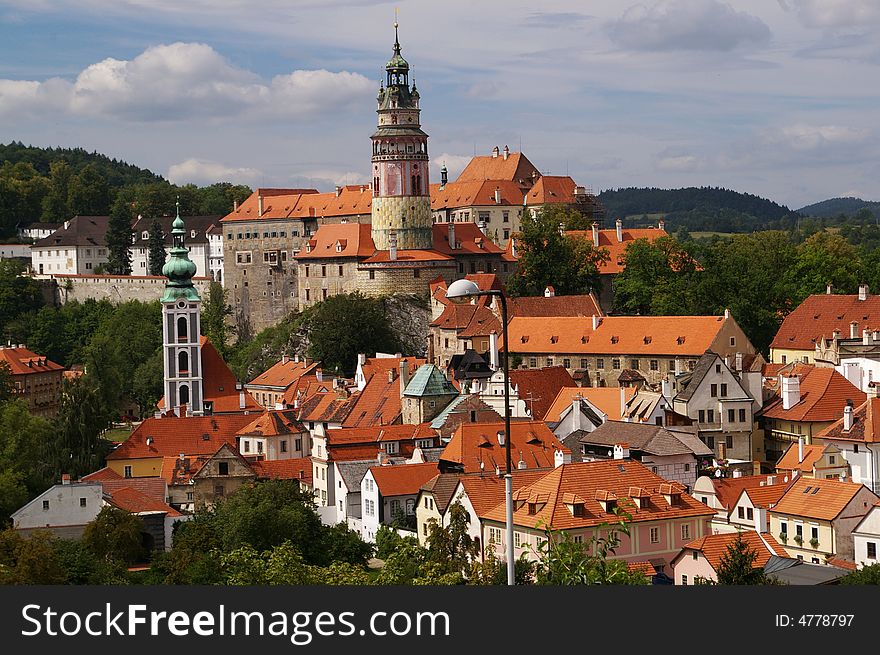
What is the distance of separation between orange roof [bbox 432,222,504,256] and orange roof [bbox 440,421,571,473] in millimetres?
37105

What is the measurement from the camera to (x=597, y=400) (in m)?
58.3

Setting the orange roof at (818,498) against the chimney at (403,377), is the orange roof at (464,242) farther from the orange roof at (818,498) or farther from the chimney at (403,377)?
the orange roof at (818,498)

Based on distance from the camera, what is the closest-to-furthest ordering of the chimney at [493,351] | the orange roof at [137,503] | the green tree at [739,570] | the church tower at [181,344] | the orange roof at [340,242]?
the green tree at [739,570]
the orange roof at [137,503]
the chimney at [493,351]
the church tower at [181,344]
the orange roof at [340,242]

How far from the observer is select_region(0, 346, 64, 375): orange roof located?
271 ft

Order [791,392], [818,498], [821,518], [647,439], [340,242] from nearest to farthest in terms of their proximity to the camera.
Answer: [821,518]
[818,498]
[647,439]
[791,392]
[340,242]

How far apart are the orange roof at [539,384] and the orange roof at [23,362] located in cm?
3014

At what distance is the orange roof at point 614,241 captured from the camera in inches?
3381

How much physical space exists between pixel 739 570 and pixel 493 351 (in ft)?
124

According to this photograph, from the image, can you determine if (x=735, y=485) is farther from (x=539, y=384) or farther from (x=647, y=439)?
(x=539, y=384)

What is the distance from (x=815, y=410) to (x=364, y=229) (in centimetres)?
3914

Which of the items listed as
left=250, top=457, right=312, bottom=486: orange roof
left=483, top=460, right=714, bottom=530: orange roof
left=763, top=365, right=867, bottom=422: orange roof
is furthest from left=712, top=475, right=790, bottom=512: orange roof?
left=250, top=457, right=312, bottom=486: orange roof

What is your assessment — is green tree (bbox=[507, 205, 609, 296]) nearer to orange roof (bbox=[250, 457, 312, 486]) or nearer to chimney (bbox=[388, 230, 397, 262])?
chimney (bbox=[388, 230, 397, 262])

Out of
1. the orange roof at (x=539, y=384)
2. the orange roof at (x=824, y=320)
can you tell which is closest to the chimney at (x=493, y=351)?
the orange roof at (x=539, y=384)

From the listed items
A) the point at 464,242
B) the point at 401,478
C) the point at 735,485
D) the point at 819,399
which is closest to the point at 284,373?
the point at 464,242
